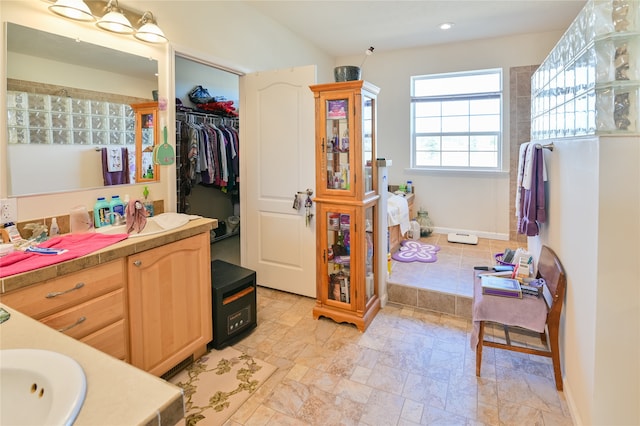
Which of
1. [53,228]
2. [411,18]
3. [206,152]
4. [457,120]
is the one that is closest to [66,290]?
[53,228]

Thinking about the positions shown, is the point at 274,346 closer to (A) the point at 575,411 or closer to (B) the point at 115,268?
(B) the point at 115,268

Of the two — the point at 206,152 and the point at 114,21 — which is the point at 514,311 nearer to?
the point at 114,21

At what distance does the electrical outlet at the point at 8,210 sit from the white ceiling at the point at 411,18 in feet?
8.34

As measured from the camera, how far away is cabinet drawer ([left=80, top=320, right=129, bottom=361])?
167cm

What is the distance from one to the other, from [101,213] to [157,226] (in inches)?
12.5

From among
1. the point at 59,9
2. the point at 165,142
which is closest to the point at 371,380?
the point at 165,142

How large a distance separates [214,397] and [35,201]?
56.0 inches

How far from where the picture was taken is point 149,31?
88.7 inches

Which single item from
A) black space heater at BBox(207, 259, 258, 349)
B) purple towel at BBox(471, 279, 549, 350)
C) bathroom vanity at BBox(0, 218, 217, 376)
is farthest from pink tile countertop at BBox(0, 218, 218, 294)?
Answer: purple towel at BBox(471, 279, 549, 350)

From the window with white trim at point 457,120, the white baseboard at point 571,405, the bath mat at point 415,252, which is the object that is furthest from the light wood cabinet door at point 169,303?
the window with white trim at point 457,120

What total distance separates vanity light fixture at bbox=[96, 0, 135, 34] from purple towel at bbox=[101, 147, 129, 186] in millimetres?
710

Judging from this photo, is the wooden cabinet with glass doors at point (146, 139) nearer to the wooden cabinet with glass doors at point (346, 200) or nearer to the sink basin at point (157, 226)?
the sink basin at point (157, 226)

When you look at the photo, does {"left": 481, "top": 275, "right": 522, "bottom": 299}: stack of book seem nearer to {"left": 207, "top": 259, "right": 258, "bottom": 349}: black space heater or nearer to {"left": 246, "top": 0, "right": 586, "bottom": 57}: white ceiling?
{"left": 207, "top": 259, "right": 258, "bottom": 349}: black space heater

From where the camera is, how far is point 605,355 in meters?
1.52
